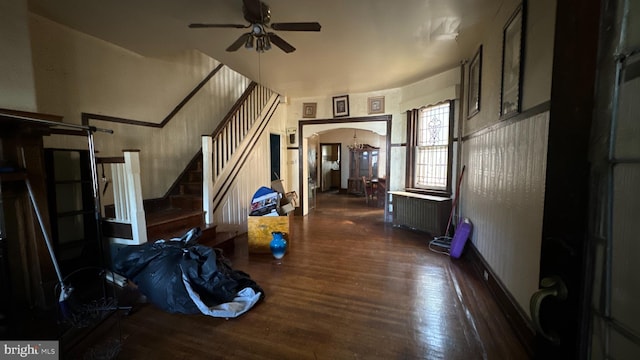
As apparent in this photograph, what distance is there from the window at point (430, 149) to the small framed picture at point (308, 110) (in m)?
2.32

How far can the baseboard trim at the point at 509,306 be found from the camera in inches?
75.7

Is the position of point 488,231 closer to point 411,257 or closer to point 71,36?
point 411,257

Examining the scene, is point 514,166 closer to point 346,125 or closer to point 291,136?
point 346,125

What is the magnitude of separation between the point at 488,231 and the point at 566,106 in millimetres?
2766

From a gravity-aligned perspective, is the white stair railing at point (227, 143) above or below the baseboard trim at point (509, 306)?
above

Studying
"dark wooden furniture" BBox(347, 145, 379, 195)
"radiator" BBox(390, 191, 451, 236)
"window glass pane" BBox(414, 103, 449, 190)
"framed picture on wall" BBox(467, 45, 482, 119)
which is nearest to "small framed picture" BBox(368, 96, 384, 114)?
"window glass pane" BBox(414, 103, 449, 190)

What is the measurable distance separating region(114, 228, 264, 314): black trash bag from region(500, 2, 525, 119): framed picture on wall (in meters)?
3.09

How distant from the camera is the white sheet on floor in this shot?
2.28 m

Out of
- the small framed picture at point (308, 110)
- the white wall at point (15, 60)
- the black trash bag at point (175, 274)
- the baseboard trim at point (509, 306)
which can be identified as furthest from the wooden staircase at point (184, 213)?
the baseboard trim at point (509, 306)

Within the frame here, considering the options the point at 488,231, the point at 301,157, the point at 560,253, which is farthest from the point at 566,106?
the point at 301,157

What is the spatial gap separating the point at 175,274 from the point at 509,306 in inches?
120

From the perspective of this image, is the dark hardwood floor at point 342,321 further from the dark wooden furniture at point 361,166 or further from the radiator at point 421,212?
the dark wooden furniture at point 361,166

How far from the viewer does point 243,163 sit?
16.1ft

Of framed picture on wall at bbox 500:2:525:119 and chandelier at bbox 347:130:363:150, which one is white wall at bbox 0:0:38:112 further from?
chandelier at bbox 347:130:363:150
